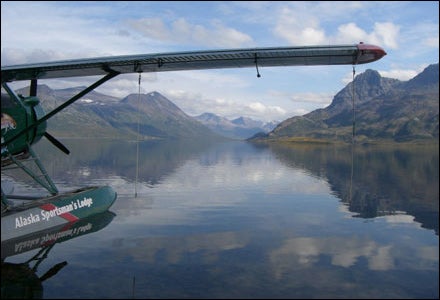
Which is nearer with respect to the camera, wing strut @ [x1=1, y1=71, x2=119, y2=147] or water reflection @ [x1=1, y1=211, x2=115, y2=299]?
water reflection @ [x1=1, y1=211, x2=115, y2=299]

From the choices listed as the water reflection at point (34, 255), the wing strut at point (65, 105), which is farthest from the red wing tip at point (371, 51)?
the water reflection at point (34, 255)

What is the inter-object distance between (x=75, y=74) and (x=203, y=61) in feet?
20.5

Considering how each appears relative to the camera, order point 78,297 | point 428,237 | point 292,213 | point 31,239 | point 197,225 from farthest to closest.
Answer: point 292,213 → point 197,225 → point 428,237 → point 31,239 → point 78,297

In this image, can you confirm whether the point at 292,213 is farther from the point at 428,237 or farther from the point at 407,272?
the point at 407,272

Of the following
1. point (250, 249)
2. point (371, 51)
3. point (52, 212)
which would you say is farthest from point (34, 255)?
point (371, 51)

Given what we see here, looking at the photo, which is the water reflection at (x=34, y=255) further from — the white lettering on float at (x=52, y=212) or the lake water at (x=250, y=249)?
the white lettering on float at (x=52, y=212)

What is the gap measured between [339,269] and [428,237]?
254 inches

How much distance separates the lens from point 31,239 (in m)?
13.6

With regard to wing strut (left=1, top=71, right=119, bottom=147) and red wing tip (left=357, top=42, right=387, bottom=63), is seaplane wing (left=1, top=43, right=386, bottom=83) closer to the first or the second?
red wing tip (left=357, top=42, right=387, bottom=63)

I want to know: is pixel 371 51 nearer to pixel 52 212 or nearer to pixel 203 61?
pixel 203 61

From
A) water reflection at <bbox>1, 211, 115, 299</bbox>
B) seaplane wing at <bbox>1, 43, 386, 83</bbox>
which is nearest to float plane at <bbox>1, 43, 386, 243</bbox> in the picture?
seaplane wing at <bbox>1, 43, 386, 83</bbox>

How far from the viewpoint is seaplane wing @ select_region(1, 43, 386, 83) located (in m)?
13.7

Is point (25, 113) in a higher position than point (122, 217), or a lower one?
higher

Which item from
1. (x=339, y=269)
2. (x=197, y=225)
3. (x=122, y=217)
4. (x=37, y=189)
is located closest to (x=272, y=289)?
(x=339, y=269)
